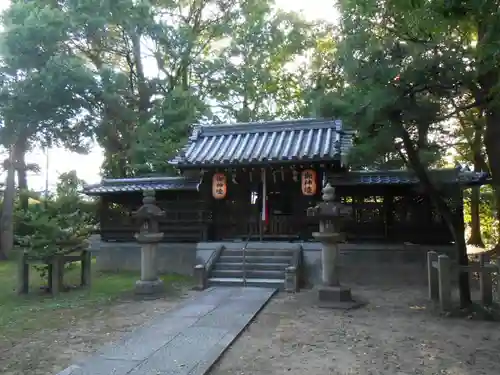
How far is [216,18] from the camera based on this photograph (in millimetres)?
23109

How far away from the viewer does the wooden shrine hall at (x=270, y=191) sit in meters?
13.2

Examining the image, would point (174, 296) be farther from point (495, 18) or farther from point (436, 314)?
point (495, 18)

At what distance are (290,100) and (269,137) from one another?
8.77m

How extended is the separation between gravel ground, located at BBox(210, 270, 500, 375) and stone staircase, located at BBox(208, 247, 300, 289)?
2401mm

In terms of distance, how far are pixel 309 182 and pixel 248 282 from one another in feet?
12.1

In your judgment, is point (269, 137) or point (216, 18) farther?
point (216, 18)

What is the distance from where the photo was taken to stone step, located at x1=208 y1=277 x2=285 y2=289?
1162cm

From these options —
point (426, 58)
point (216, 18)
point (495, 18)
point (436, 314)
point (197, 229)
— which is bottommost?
point (436, 314)

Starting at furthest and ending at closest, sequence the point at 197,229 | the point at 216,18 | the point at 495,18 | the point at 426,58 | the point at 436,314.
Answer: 1. the point at 216,18
2. the point at 197,229
3. the point at 436,314
4. the point at 426,58
5. the point at 495,18

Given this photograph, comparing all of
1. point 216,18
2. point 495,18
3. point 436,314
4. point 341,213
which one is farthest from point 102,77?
point 495,18

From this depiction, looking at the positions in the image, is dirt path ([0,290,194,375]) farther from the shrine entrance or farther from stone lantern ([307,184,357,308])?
the shrine entrance

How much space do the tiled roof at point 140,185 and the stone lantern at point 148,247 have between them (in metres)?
3.71

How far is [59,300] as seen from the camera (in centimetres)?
1005

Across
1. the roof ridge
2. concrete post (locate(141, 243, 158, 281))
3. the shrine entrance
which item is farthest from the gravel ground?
the roof ridge
